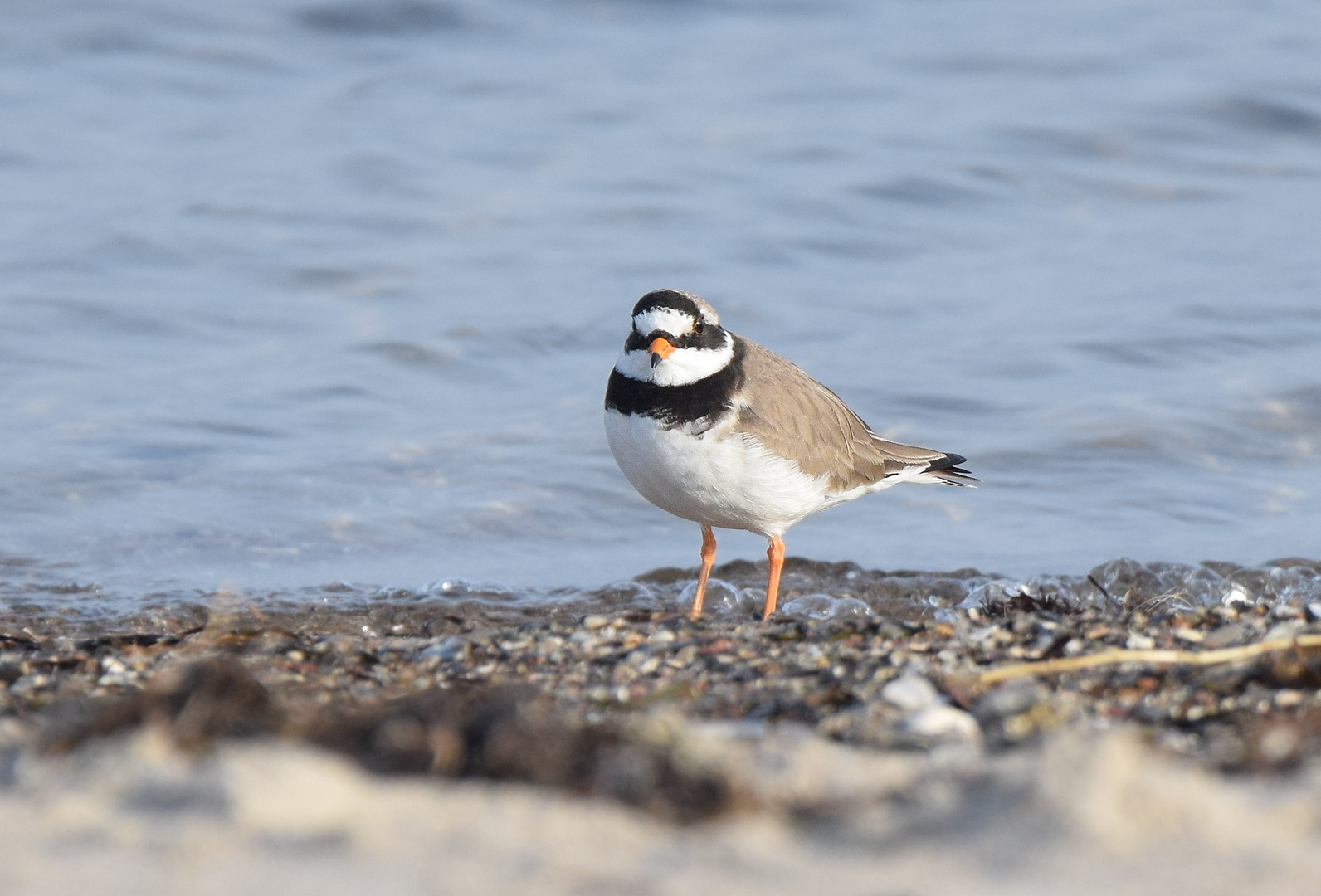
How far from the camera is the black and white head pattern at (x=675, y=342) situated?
19.1ft

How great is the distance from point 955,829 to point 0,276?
10200 millimetres

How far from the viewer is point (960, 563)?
25.7 feet

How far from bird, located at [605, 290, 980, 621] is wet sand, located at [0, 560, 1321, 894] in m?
1.10

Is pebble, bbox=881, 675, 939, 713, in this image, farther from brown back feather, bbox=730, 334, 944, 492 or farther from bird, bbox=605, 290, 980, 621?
brown back feather, bbox=730, 334, 944, 492

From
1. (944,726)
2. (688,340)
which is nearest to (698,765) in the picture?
(944,726)

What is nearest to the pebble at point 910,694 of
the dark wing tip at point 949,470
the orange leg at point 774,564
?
the orange leg at point 774,564

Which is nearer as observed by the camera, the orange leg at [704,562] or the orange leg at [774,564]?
the orange leg at [774,564]

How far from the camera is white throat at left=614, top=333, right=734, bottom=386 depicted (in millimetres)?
5816

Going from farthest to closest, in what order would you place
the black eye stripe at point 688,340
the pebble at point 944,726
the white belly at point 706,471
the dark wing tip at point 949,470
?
1. the dark wing tip at point 949,470
2. the black eye stripe at point 688,340
3. the white belly at point 706,471
4. the pebble at point 944,726

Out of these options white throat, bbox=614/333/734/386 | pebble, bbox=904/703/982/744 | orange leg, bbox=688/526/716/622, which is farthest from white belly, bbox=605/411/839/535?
pebble, bbox=904/703/982/744

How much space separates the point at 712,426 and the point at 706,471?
178 millimetres

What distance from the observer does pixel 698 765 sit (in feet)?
Answer: 10.3

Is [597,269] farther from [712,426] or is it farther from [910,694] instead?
[910,694]

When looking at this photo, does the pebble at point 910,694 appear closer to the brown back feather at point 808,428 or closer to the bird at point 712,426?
the bird at point 712,426
